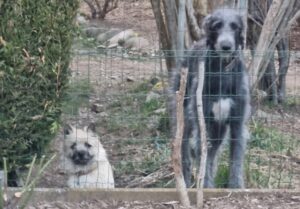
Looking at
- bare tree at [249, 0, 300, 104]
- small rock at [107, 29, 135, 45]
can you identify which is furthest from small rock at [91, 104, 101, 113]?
small rock at [107, 29, 135, 45]

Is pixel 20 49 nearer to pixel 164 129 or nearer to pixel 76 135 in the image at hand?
pixel 76 135

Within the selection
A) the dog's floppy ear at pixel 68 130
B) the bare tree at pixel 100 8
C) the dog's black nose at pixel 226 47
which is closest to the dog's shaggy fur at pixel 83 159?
the dog's floppy ear at pixel 68 130

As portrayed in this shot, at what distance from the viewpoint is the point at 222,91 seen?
657 cm

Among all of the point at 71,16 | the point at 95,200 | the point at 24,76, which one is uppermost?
the point at 71,16

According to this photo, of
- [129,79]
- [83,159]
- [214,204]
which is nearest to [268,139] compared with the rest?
[83,159]

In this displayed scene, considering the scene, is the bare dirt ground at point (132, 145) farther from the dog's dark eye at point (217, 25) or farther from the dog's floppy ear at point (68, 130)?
the dog's dark eye at point (217, 25)

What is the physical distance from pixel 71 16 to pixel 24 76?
64 cm

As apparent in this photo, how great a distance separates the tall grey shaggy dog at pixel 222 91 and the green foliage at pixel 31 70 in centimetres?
116

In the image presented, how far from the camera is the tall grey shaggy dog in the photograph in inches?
257

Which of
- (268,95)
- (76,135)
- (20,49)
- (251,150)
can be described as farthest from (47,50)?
(268,95)

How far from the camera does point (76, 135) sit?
266 inches

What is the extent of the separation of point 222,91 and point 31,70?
1.65 meters

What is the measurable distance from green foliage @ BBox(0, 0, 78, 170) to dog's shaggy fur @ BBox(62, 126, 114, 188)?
0.55 m

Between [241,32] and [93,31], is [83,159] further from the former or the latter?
[93,31]
